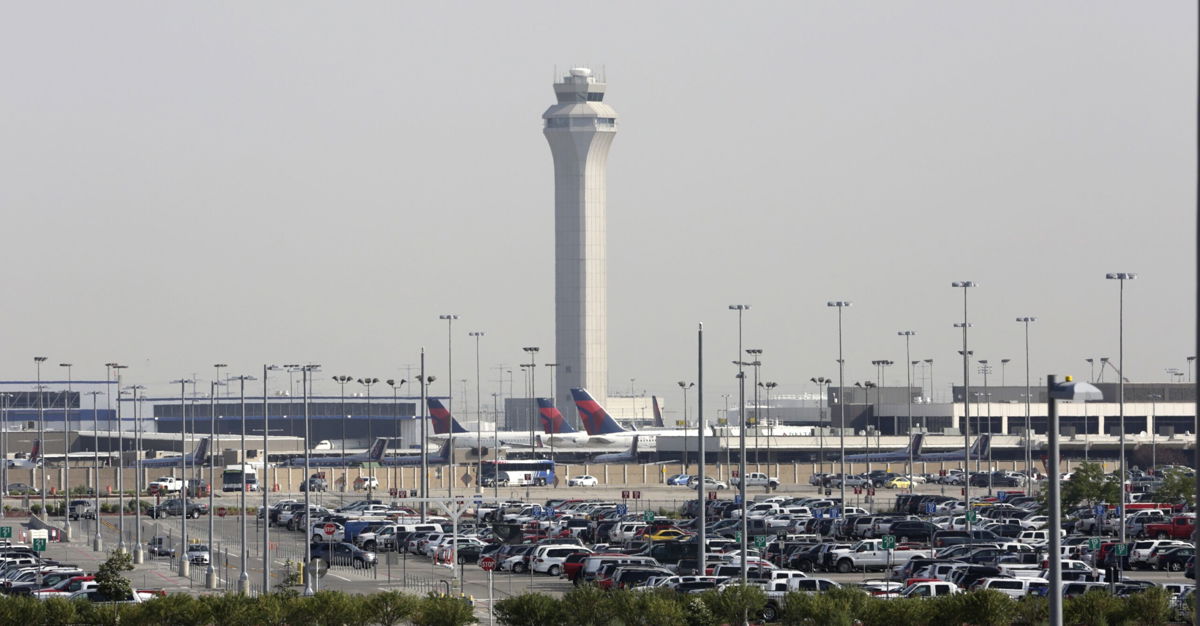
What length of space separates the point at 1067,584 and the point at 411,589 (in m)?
22.2

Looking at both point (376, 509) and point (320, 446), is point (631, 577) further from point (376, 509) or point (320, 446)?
point (320, 446)

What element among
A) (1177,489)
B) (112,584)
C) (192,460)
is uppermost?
(112,584)

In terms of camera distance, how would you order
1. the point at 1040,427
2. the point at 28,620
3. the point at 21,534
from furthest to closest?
the point at 1040,427
the point at 21,534
the point at 28,620

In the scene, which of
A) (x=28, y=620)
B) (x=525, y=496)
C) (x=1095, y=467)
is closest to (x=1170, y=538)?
(x=1095, y=467)

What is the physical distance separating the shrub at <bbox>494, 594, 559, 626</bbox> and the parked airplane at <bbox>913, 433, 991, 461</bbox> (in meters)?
114

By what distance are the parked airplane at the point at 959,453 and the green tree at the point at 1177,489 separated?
58.9 meters

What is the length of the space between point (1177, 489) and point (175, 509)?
59.1 meters

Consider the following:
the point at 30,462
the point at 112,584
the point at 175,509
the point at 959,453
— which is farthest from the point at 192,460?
the point at 112,584

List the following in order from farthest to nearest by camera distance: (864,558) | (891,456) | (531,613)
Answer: (891,456), (864,558), (531,613)

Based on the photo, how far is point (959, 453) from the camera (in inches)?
6481

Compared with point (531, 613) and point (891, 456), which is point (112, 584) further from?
point (891, 456)

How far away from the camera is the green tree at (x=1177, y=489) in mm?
91188

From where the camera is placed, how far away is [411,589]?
6166 centimetres

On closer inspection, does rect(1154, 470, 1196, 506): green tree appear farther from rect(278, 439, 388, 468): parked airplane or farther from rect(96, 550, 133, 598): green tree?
rect(278, 439, 388, 468): parked airplane
